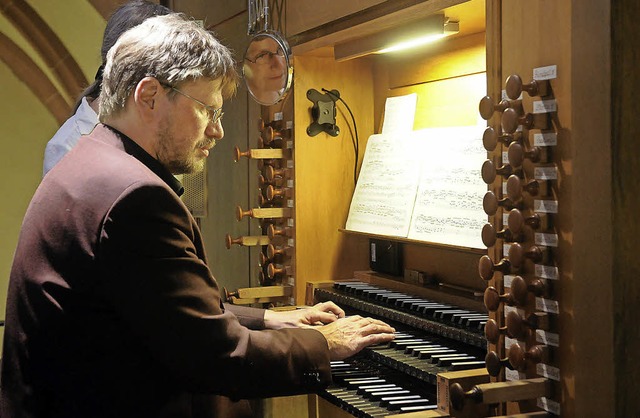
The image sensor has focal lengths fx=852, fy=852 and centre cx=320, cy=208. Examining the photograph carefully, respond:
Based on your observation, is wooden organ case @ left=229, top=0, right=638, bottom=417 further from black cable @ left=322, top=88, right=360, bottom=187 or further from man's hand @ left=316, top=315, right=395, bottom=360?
black cable @ left=322, top=88, right=360, bottom=187

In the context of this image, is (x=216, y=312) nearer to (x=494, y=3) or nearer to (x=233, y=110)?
(x=494, y=3)

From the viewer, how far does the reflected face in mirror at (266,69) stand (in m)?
3.62

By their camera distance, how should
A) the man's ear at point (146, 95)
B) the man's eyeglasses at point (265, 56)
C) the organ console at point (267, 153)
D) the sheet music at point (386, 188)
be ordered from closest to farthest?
the man's ear at point (146, 95)
the sheet music at point (386, 188)
the man's eyeglasses at point (265, 56)
the organ console at point (267, 153)

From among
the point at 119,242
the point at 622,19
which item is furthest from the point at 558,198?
the point at 119,242

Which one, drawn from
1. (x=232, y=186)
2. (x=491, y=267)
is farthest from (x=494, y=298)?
(x=232, y=186)

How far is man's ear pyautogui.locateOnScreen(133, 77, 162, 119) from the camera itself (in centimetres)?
193

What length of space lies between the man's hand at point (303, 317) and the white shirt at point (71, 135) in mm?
867

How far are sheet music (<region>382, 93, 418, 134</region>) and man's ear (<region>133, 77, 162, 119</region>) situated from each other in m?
1.70

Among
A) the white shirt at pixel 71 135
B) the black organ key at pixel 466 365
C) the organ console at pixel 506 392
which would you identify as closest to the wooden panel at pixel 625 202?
the organ console at pixel 506 392

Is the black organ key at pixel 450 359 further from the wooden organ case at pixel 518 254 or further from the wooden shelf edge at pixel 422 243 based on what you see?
the wooden shelf edge at pixel 422 243

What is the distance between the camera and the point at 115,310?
182 centimetres

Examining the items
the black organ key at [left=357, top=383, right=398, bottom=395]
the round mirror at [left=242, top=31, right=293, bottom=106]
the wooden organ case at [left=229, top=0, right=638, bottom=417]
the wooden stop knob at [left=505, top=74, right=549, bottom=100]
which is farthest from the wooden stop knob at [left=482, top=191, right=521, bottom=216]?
the round mirror at [left=242, top=31, right=293, bottom=106]

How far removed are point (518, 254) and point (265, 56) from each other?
1.85 m

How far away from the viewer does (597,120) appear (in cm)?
199
